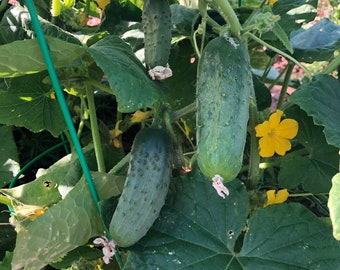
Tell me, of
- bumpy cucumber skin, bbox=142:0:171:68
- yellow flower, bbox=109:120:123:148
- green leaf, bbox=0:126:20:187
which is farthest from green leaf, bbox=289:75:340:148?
green leaf, bbox=0:126:20:187

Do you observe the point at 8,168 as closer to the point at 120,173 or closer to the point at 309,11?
the point at 120,173

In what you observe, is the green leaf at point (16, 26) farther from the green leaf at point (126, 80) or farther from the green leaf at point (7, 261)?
the green leaf at point (7, 261)

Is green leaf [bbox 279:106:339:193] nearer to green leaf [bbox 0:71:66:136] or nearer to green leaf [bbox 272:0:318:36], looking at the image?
green leaf [bbox 272:0:318:36]

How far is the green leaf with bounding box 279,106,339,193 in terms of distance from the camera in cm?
140

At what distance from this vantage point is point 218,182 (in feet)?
3.09

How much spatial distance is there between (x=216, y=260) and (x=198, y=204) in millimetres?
122

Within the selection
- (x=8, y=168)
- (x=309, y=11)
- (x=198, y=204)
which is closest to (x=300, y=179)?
(x=198, y=204)

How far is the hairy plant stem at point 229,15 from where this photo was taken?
39.4 inches

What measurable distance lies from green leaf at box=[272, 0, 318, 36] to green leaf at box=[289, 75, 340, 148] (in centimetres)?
32

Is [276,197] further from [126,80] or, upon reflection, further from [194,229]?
[126,80]

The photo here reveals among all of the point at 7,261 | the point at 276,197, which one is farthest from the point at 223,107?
the point at 7,261

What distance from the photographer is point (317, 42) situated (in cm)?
156

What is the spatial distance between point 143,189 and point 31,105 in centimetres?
58

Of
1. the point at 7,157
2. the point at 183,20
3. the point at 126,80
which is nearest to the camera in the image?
the point at 126,80
